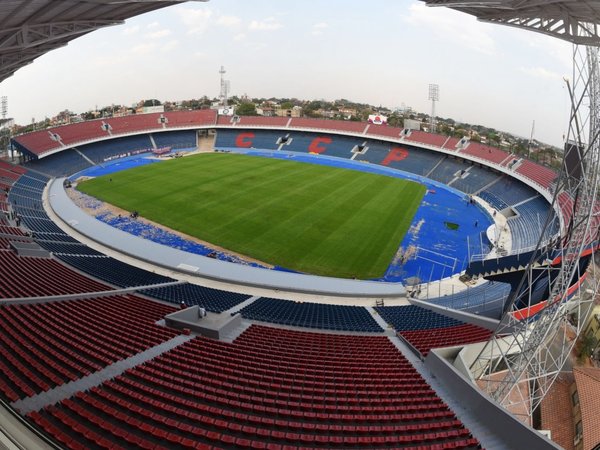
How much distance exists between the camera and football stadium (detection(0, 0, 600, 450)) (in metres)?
7.85

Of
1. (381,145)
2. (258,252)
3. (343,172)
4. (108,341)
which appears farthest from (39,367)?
(381,145)

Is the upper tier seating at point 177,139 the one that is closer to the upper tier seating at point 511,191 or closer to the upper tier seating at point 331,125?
the upper tier seating at point 331,125

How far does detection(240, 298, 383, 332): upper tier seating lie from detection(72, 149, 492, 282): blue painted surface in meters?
5.31

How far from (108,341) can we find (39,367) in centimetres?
250

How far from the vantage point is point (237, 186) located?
136 feet

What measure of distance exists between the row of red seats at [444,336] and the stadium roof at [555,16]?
10.3 metres

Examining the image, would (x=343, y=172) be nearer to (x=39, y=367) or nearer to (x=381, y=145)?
(x=381, y=145)

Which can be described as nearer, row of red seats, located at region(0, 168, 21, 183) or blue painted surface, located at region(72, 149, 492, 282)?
blue painted surface, located at region(72, 149, 492, 282)

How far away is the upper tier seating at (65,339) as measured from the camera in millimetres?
8102

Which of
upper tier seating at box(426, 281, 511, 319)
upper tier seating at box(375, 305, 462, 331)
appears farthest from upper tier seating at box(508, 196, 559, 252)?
upper tier seating at box(375, 305, 462, 331)

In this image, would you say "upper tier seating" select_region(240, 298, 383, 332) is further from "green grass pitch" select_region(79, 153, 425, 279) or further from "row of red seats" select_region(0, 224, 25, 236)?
"row of red seats" select_region(0, 224, 25, 236)

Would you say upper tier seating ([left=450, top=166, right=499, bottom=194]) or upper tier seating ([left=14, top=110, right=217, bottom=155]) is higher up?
upper tier seating ([left=14, top=110, right=217, bottom=155])

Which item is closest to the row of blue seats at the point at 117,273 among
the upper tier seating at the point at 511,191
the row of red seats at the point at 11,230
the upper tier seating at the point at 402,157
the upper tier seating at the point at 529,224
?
the row of red seats at the point at 11,230

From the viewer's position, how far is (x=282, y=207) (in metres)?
35.3
